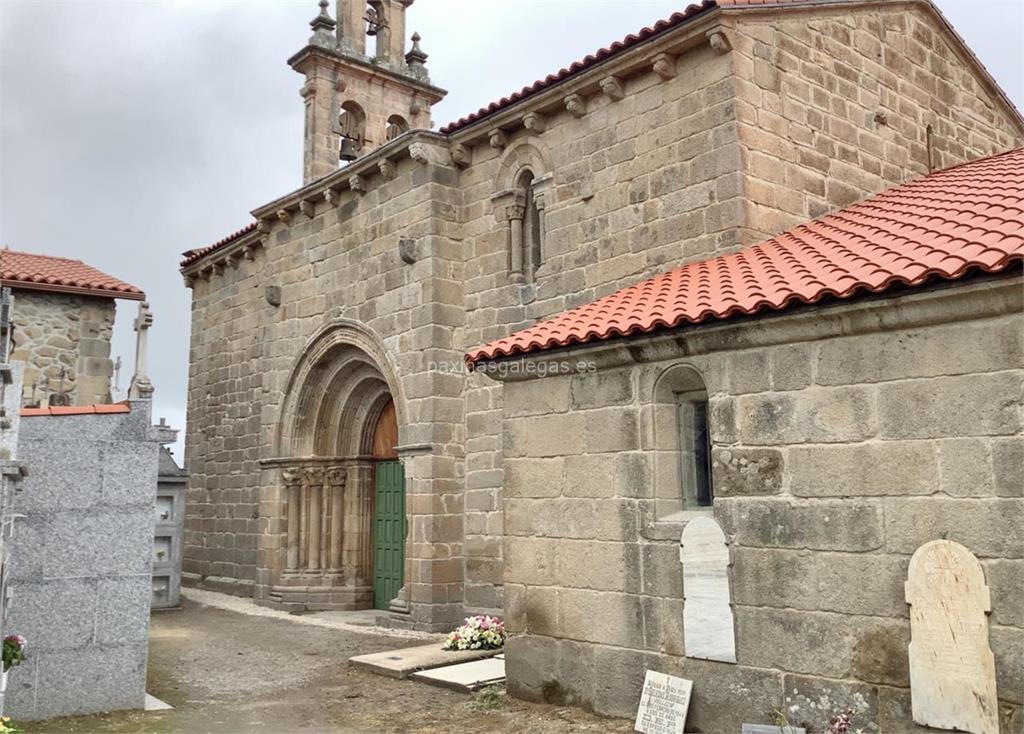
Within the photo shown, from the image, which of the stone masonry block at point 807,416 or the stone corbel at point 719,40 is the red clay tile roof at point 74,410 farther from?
the stone corbel at point 719,40

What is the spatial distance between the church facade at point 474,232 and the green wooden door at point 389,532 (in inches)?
1.5

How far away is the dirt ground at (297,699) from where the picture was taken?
5.98m

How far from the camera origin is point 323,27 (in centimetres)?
1417

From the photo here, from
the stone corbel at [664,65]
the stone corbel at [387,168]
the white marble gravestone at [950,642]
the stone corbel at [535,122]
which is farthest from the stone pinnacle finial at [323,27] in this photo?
the white marble gravestone at [950,642]

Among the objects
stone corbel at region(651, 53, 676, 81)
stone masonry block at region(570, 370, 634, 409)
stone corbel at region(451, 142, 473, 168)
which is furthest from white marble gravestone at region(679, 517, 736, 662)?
stone corbel at region(451, 142, 473, 168)

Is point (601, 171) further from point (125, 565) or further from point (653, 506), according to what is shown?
point (125, 565)

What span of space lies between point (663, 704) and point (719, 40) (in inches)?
220

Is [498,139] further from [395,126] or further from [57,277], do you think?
[57,277]

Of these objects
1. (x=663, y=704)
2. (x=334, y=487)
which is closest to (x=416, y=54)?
(x=334, y=487)

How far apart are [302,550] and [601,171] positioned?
6740 millimetres

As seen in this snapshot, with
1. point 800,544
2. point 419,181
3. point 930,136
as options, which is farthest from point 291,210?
point 800,544

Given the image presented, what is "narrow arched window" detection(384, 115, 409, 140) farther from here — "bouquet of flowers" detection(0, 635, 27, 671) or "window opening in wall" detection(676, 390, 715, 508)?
"bouquet of flowers" detection(0, 635, 27, 671)

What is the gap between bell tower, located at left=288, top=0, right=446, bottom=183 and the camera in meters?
13.9

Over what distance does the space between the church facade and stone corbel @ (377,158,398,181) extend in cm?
4
